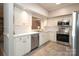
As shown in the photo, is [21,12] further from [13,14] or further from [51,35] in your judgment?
[51,35]

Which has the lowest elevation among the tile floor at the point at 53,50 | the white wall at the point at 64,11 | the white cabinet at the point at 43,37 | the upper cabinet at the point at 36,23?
the tile floor at the point at 53,50

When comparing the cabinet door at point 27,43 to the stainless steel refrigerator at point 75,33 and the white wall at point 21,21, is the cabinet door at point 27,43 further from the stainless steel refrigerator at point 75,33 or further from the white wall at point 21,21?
the stainless steel refrigerator at point 75,33

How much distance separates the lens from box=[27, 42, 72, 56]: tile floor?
1402mm

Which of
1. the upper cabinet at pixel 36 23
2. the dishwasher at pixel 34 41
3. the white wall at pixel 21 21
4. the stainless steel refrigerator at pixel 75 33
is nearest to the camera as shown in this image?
the stainless steel refrigerator at pixel 75 33

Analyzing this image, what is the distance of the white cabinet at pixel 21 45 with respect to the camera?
4.62 feet

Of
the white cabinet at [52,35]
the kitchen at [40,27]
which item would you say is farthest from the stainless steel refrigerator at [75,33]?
the white cabinet at [52,35]

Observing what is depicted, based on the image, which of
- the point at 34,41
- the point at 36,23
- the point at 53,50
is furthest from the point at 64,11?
the point at 34,41

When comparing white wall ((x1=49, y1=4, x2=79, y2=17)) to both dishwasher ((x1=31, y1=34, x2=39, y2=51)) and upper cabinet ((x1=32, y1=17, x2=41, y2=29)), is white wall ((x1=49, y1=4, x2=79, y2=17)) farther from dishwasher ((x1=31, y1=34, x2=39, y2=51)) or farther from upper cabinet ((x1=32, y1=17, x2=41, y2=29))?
dishwasher ((x1=31, y1=34, x2=39, y2=51))

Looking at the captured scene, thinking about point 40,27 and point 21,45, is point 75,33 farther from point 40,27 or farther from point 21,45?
point 21,45

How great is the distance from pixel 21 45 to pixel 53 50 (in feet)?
1.80

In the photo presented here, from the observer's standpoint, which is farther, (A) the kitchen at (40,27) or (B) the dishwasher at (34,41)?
(B) the dishwasher at (34,41)

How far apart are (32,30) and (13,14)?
1.38 ft

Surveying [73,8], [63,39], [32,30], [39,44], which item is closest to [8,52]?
[32,30]

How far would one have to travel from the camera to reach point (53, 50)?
148cm
